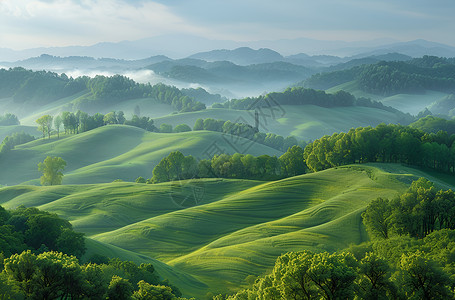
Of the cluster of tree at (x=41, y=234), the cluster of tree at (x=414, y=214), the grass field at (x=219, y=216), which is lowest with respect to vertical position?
the grass field at (x=219, y=216)

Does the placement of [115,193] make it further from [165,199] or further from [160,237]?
[160,237]

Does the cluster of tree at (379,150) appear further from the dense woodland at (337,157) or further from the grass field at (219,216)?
the grass field at (219,216)

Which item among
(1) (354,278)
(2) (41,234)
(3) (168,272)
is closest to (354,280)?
(1) (354,278)

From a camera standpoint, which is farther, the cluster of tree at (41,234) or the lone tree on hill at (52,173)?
the lone tree on hill at (52,173)

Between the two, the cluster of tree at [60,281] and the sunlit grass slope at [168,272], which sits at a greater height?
the cluster of tree at [60,281]

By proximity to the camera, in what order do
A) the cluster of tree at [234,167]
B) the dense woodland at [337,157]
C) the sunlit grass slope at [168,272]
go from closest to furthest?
the sunlit grass slope at [168,272] → the dense woodland at [337,157] → the cluster of tree at [234,167]

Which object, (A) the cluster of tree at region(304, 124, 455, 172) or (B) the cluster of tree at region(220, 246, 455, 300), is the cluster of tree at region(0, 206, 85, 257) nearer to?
(B) the cluster of tree at region(220, 246, 455, 300)

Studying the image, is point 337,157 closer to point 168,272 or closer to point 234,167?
point 234,167

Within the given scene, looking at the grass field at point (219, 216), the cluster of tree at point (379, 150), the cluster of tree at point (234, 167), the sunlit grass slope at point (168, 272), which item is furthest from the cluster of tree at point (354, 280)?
the cluster of tree at point (234, 167)

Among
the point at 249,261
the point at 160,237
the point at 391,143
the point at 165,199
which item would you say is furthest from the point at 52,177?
the point at 391,143
